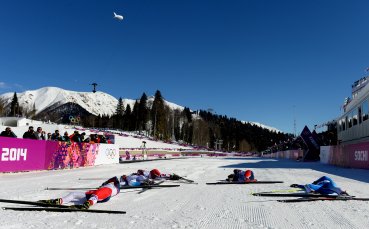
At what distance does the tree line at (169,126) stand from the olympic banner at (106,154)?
86.7 metres

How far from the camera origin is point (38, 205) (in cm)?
589

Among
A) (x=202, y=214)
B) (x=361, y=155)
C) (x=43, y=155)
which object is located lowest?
(x=202, y=214)

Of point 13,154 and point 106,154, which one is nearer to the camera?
point 13,154

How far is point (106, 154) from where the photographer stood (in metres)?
25.8

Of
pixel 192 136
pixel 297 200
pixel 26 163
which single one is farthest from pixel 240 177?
pixel 192 136

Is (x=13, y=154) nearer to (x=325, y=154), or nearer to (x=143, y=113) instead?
(x=325, y=154)

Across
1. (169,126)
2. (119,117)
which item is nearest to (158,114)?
(169,126)

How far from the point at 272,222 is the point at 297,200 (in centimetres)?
198

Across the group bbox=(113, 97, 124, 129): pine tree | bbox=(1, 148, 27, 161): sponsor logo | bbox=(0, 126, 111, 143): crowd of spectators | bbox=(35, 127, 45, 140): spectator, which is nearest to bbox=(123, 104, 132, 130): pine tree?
bbox=(113, 97, 124, 129): pine tree

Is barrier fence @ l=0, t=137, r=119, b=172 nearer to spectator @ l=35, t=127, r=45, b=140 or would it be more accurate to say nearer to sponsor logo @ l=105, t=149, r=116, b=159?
spectator @ l=35, t=127, r=45, b=140

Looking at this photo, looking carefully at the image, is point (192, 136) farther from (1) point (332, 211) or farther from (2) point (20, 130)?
(1) point (332, 211)

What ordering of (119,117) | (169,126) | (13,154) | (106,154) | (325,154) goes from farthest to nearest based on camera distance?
(169,126)
(119,117)
(325,154)
(106,154)
(13,154)

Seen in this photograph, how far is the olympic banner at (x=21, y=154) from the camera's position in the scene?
45.6 ft

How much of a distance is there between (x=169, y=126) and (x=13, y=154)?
140 meters
